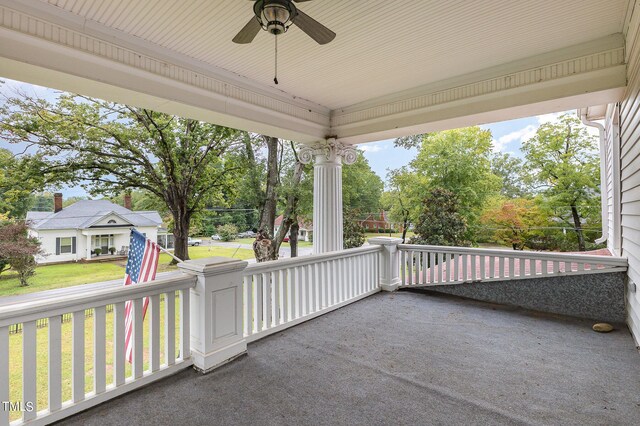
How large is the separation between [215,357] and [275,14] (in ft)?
8.29

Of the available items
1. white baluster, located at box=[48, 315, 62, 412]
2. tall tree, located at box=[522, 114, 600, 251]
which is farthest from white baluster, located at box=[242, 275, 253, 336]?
tall tree, located at box=[522, 114, 600, 251]

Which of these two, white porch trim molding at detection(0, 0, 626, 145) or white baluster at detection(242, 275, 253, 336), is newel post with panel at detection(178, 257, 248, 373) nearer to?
white baluster at detection(242, 275, 253, 336)

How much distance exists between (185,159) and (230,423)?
19.2 feet

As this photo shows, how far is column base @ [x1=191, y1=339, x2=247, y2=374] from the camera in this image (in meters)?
2.28

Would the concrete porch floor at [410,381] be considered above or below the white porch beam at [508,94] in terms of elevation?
below

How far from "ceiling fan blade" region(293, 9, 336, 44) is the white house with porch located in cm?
1

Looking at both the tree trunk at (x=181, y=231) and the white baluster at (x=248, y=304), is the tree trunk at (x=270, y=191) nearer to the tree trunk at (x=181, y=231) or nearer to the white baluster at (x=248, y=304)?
the tree trunk at (x=181, y=231)

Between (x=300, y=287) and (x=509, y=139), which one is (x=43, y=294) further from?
(x=509, y=139)

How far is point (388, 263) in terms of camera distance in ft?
15.1

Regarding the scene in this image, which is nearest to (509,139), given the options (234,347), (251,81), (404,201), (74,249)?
(404,201)

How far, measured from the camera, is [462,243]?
8023 mm

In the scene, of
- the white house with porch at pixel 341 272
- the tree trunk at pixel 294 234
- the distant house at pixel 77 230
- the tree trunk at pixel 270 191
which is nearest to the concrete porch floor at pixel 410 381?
the white house with porch at pixel 341 272

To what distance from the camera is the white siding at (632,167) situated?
2.30 meters

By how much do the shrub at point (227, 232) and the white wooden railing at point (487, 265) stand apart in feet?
11.0
